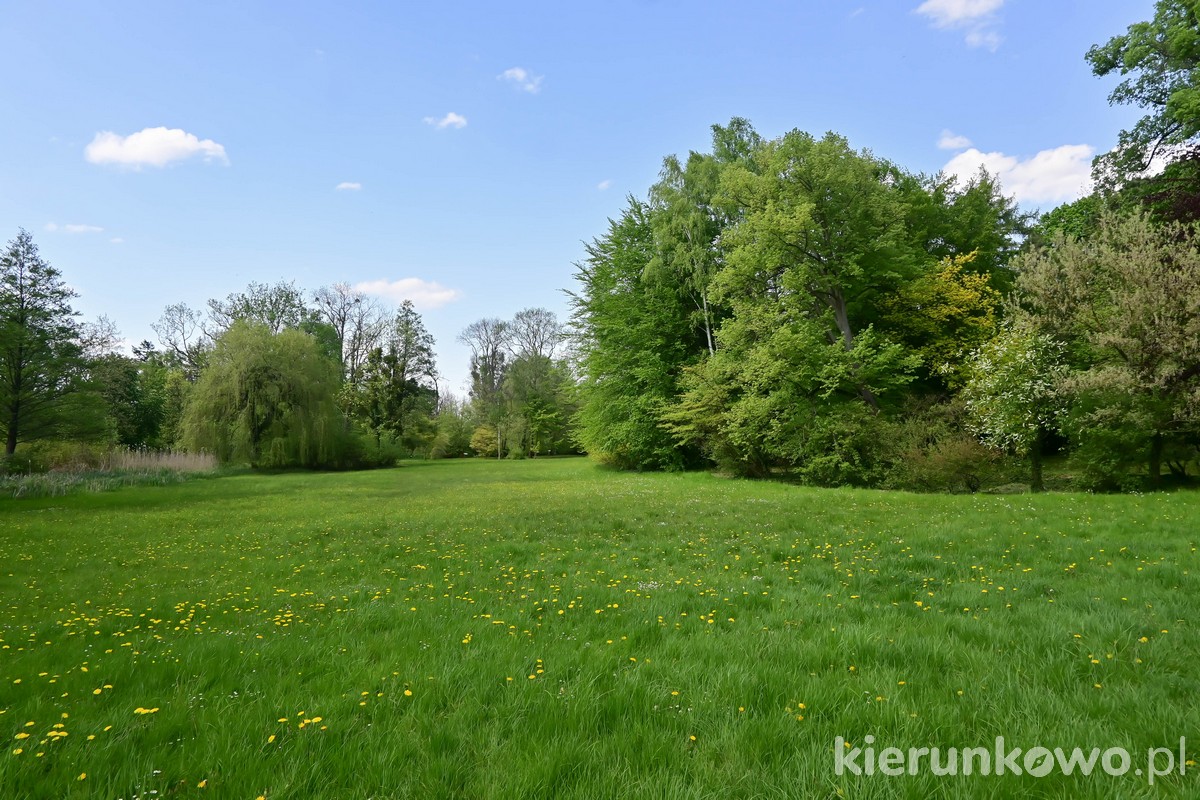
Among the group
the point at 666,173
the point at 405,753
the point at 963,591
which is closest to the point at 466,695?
the point at 405,753

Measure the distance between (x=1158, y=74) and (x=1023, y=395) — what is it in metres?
14.7

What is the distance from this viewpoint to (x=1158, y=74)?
19844 mm

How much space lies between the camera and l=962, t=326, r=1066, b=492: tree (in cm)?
1633

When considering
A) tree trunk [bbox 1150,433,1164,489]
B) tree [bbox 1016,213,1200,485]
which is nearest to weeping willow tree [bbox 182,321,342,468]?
tree [bbox 1016,213,1200,485]

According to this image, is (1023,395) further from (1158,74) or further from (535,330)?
(535,330)

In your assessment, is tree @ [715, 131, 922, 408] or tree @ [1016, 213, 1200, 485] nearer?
tree @ [1016, 213, 1200, 485]

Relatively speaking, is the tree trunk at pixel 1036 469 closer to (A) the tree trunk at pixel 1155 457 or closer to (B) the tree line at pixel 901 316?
(B) the tree line at pixel 901 316

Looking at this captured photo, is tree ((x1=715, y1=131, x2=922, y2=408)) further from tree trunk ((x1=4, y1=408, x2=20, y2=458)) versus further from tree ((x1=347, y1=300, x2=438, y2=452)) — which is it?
tree ((x1=347, y1=300, x2=438, y2=452))

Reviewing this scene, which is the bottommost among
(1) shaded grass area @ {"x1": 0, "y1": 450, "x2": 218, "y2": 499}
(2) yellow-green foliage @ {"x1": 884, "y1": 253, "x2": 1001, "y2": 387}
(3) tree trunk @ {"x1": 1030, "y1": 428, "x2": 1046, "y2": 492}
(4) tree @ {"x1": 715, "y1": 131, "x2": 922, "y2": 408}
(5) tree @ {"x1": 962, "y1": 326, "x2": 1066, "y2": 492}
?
(3) tree trunk @ {"x1": 1030, "y1": 428, "x2": 1046, "y2": 492}

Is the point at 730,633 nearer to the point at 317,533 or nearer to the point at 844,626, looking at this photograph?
the point at 844,626

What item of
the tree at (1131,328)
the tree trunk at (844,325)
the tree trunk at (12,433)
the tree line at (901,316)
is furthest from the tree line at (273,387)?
the tree at (1131,328)

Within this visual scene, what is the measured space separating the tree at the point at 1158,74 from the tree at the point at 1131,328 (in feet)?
20.4

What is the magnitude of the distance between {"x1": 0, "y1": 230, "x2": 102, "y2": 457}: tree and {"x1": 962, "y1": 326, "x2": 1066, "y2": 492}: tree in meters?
34.6

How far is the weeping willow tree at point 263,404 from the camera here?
113 feet
